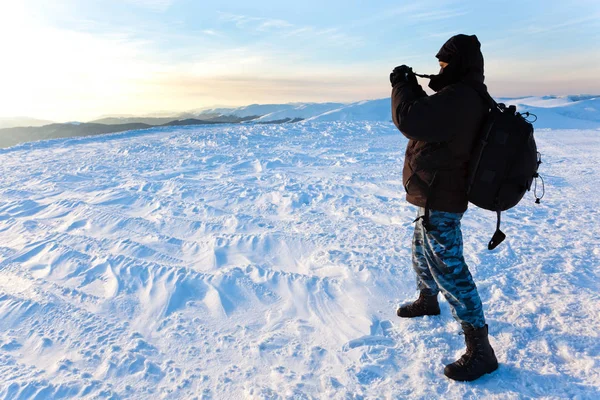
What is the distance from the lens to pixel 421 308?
2.85 meters

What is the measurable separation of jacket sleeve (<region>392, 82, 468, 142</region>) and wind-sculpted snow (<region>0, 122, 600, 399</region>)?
4.67 ft

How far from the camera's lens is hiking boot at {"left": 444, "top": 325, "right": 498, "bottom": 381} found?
2.21m

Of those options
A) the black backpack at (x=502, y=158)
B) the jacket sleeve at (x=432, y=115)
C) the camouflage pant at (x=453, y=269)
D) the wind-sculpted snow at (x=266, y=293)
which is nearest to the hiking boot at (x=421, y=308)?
the wind-sculpted snow at (x=266, y=293)

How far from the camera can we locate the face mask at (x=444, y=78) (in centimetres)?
209

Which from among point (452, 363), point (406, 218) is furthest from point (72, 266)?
point (406, 218)

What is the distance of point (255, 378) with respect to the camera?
232cm

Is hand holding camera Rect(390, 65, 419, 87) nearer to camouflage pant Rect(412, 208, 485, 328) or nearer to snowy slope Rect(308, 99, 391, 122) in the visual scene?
camouflage pant Rect(412, 208, 485, 328)

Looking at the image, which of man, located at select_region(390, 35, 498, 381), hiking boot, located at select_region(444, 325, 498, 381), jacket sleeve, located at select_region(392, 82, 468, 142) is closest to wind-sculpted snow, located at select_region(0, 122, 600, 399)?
hiking boot, located at select_region(444, 325, 498, 381)

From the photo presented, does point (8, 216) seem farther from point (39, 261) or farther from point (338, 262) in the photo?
point (338, 262)

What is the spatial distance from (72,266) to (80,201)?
2.23 metres

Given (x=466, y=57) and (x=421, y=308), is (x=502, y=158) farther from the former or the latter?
(x=421, y=308)

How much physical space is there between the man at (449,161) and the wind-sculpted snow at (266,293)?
31 cm

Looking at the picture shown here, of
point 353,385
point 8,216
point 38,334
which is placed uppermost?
point 8,216

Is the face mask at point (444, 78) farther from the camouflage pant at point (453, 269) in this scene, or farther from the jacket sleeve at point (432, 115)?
the camouflage pant at point (453, 269)
